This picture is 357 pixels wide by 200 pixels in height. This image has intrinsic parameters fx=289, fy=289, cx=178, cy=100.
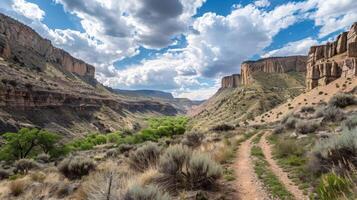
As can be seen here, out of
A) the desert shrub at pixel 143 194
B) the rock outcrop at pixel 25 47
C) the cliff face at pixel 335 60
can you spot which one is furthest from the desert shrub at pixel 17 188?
the rock outcrop at pixel 25 47

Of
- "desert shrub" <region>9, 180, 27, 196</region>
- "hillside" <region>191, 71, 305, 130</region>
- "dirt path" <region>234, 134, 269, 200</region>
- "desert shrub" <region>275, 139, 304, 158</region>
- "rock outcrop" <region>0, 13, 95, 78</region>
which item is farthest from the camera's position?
"rock outcrop" <region>0, 13, 95, 78</region>

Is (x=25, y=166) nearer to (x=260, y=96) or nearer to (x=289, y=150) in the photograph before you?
(x=289, y=150)

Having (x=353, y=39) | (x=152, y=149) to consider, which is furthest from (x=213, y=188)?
(x=353, y=39)

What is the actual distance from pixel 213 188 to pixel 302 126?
1205 cm

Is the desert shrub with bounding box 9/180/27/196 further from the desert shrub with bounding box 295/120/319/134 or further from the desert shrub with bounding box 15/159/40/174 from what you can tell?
the desert shrub with bounding box 295/120/319/134

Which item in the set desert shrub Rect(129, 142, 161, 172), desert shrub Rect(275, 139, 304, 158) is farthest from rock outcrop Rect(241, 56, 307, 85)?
desert shrub Rect(129, 142, 161, 172)

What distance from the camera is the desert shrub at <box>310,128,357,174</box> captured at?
267 inches

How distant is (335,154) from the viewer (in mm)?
7219

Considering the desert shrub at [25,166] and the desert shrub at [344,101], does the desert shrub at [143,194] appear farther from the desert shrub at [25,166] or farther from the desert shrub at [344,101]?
the desert shrub at [344,101]

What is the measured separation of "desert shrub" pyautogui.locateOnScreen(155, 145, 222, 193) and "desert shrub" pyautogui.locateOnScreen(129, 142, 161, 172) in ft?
6.84

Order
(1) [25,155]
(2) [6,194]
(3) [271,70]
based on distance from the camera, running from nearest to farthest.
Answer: (2) [6,194]
(1) [25,155]
(3) [271,70]

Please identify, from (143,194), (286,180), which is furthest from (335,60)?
(143,194)

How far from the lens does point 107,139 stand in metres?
67.9

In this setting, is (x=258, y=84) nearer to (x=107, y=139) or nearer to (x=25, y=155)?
(x=107, y=139)
